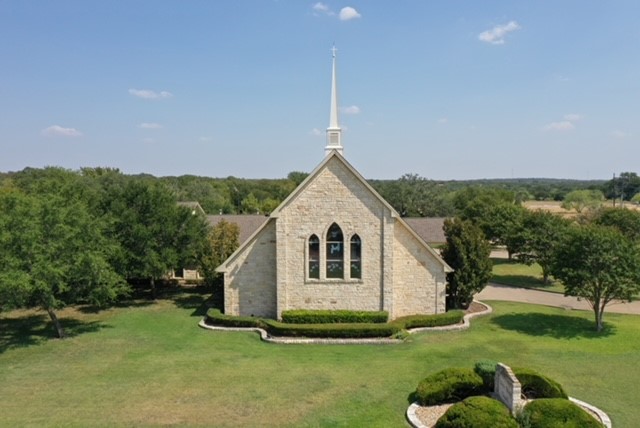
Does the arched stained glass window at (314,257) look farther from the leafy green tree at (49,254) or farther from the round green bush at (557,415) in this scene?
the round green bush at (557,415)

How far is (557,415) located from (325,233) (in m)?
15.4

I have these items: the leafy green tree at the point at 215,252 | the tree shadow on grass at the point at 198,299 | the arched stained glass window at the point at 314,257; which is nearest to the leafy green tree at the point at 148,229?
the leafy green tree at the point at 215,252

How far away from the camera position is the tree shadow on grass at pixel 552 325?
24194mm

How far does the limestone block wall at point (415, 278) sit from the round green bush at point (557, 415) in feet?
45.1

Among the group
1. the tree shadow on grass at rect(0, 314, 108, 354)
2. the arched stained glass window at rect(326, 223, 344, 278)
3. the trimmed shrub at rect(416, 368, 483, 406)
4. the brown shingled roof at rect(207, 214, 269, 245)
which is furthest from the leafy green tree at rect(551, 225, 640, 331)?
the brown shingled roof at rect(207, 214, 269, 245)

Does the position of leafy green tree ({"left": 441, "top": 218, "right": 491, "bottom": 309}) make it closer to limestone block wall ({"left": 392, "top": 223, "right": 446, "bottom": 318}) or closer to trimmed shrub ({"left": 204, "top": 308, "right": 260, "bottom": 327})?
limestone block wall ({"left": 392, "top": 223, "right": 446, "bottom": 318})

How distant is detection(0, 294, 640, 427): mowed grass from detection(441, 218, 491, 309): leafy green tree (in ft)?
6.44

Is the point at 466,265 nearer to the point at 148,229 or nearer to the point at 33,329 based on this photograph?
the point at 148,229

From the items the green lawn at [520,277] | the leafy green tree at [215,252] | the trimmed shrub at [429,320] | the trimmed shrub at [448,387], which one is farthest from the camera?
the green lawn at [520,277]

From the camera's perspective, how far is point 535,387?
51.3ft

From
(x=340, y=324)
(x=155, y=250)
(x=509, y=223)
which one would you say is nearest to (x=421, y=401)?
(x=340, y=324)

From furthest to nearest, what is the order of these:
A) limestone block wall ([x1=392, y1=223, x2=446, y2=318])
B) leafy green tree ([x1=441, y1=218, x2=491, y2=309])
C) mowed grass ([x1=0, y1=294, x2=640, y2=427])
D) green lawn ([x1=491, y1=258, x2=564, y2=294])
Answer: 1. green lawn ([x1=491, y1=258, x2=564, y2=294])
2. leafy green tree ([x1=441, y1=218, x2=491, y2=309])
3. limestone block wall ([x1=392, y1=223, x2=446, y2=318])
4. mowed grass ([x1=0, y1=294, x2=640, y2=427])

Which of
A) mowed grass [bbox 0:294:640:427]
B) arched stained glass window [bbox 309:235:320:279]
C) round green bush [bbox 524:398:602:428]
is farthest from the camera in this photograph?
arched stained glass window [bbox 309:235:320:279]

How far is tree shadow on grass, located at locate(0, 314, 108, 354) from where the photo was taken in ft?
79.6
